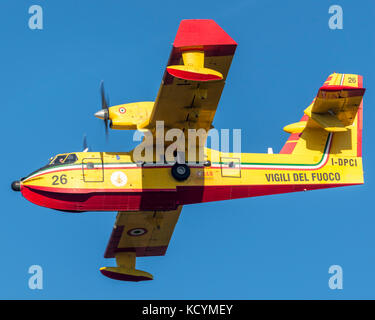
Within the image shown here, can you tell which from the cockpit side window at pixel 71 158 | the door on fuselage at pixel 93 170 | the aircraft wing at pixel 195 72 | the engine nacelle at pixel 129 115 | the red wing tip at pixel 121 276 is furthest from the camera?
the red wing tip at pixel 121 276

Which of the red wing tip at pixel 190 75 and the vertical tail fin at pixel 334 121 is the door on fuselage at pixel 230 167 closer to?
the vertical tail fin at pixel 334 121

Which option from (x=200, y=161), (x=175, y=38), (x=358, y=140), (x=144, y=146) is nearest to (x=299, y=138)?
(x=358, y=140)

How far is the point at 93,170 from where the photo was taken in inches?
977

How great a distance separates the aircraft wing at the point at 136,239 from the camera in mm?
28375

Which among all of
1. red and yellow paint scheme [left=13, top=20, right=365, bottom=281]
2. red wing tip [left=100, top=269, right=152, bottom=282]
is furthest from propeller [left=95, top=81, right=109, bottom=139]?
red wing tip [left=100, top=269, right=152, bottom=282]

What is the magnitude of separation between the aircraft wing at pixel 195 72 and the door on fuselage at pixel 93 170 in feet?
8.39

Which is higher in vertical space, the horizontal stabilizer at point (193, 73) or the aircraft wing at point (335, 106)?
the horizontal stabilizer at point (193, 73)

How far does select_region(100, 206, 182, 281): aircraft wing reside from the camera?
93.1ft

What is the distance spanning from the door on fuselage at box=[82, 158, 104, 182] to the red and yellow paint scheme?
34 mm

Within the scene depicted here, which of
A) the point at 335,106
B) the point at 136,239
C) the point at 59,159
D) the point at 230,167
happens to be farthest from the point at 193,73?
the point at 136,239

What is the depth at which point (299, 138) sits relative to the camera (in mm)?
27250

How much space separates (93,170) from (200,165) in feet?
12.1

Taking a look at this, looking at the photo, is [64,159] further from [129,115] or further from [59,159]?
[129,115]

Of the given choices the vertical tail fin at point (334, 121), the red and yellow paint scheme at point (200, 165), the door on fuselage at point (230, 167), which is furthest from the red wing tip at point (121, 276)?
the vertical tail fin at point (334, 121)
